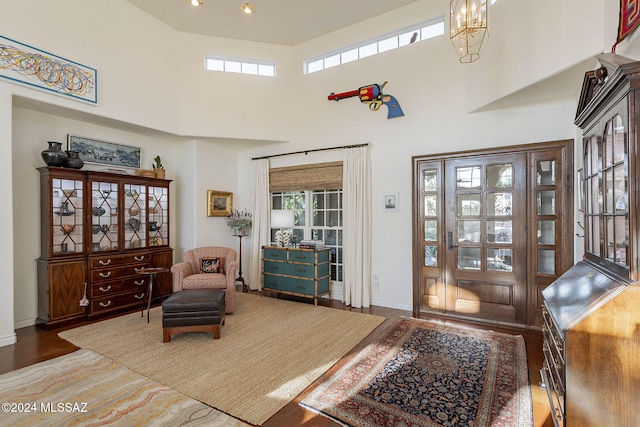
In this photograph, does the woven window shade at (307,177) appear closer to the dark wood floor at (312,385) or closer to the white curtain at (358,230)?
the white curtain at (358,230)

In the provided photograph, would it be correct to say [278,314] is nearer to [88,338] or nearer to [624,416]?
[88,338]

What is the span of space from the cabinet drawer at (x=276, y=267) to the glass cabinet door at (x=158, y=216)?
1.79 m

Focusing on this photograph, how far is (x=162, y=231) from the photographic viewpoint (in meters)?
5.32

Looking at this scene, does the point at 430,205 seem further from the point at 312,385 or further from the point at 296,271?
the point at 312,385

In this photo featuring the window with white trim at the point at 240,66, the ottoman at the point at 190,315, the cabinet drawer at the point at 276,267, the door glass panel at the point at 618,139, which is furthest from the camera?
the window with white trim at the point at 240,66

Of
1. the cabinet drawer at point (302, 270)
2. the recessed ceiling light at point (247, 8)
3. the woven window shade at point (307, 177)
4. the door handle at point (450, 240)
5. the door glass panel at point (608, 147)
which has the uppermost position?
the recessed ceiling light at point (247, 8)

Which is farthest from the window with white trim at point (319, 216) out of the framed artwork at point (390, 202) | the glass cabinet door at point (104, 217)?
the glass cabinet door at point (104, 217)

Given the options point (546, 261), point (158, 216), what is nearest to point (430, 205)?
point (546, 261)

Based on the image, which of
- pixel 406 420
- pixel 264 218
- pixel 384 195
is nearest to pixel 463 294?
pixel 384 195

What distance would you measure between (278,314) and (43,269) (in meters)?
3.13

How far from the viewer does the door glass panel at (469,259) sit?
4168 millimetres

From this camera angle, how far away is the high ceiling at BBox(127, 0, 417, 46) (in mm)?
4602

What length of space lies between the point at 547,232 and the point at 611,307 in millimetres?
2586

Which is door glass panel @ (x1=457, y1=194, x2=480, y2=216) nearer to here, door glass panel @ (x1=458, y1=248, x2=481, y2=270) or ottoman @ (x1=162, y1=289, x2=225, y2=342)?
door glass panel @ (x1=458, y1=248, x2=481, y2=270)
